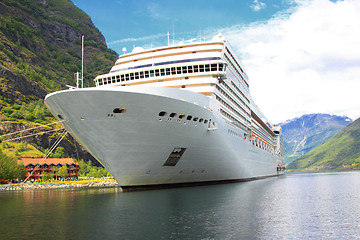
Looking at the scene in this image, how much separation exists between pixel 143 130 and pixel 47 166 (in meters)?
65.0

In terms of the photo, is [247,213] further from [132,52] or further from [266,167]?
[266,167]

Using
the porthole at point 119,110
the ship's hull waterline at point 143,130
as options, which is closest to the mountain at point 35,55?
the ship's hull waterline at point 143,130

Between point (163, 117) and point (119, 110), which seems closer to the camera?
point (119, 110)

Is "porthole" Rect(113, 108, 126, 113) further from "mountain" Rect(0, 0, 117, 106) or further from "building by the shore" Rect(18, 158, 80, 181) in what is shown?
"mountain" Rect(0, 0, 117, 106)

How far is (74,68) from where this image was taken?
169 meters

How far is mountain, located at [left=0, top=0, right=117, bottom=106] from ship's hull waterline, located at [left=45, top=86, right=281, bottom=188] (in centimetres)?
9464

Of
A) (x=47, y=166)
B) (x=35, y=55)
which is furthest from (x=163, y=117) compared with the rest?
(x=35, y=55)

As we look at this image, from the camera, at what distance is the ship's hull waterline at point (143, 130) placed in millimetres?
23156

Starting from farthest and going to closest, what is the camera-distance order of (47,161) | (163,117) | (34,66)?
(34,66) → (47,161) → (163,117)

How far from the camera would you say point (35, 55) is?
154 metres

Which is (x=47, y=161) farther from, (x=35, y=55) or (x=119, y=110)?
(x=35, y=55)

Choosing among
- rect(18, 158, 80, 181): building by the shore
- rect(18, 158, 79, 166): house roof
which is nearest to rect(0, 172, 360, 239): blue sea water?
rect(18, 158, 80, 181): building by the shore

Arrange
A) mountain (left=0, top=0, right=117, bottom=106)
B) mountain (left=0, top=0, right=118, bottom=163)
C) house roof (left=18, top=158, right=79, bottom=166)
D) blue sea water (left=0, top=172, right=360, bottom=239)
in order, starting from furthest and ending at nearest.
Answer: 1. mountain (left=0, top=0, right=117, bottom=106)
2. mountain (left=0, top=0, right=118, bottom=163)
3. house roof (left=18, top=158, right=79, bottom=166)
4. blue sea water (left=0, top=172, right=360, bottom=239)

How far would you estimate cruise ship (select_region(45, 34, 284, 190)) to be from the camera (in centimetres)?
2353
